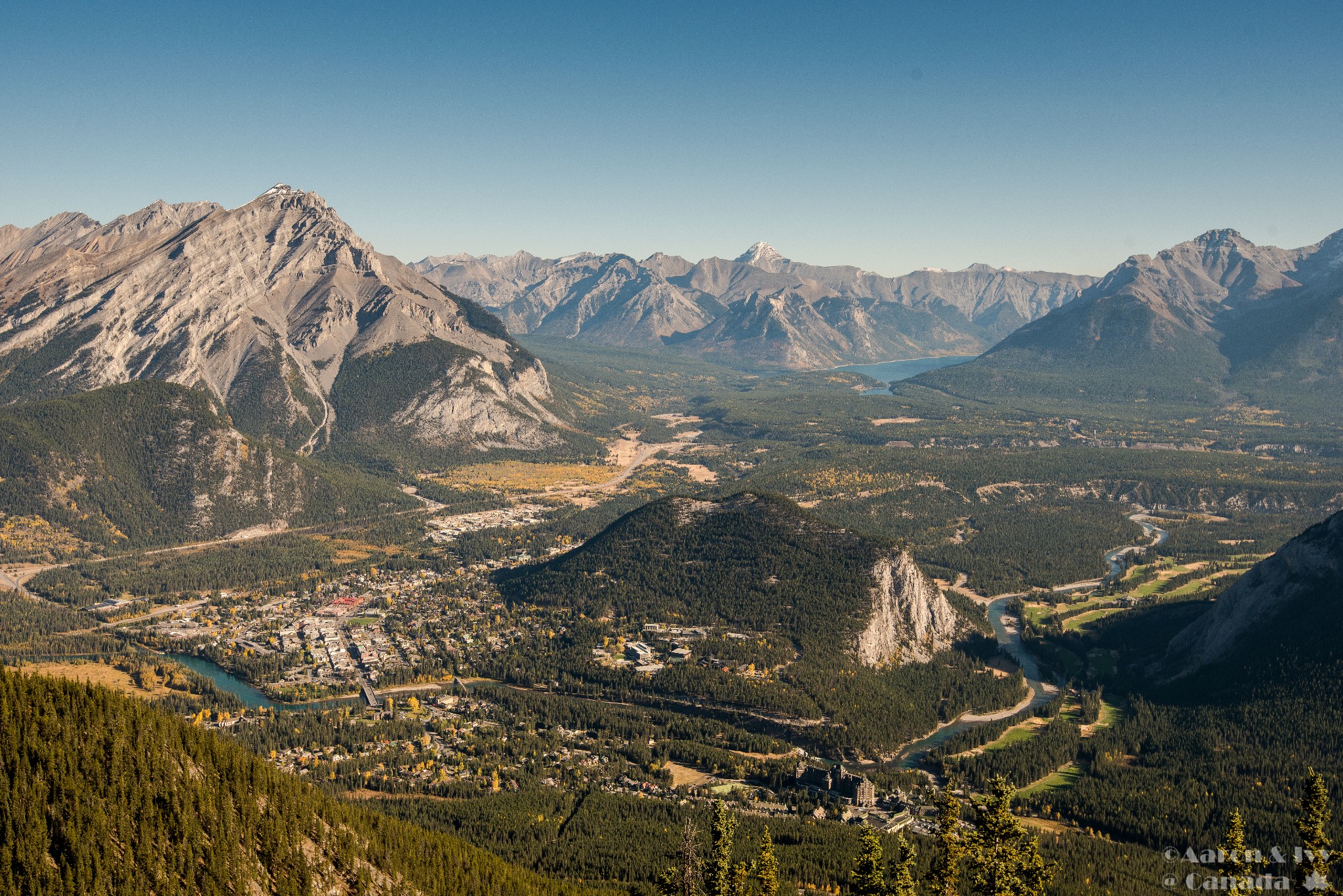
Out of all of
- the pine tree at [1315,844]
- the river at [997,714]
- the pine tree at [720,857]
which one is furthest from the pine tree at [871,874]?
the river at [997,714]

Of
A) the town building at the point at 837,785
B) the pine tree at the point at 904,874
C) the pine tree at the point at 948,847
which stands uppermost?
the pine tree at the point at 948,847

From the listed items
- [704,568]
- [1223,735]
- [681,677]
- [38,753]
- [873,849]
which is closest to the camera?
[873,849]

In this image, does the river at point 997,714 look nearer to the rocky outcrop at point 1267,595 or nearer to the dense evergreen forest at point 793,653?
the dense evergreen forest at point 793,653

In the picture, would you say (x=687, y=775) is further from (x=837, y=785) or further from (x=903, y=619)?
(x=903, y=619)

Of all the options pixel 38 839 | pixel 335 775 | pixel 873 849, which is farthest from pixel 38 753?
pixel 873 849

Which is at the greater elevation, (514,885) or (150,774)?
(150,774)

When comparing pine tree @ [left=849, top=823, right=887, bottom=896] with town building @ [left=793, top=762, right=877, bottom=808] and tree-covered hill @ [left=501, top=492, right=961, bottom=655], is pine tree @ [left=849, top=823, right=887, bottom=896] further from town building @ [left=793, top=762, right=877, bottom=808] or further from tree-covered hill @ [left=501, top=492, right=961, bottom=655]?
tree-covered hill @ [left=501, top=492, right=961, bottom=655]

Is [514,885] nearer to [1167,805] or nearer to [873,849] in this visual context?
[873,849]
